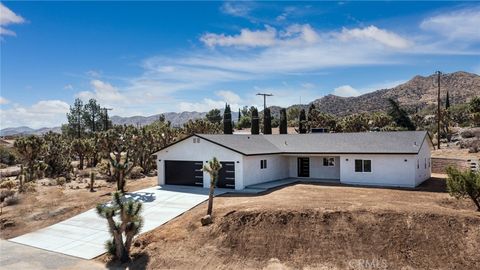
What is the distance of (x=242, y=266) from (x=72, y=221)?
42.2 feet

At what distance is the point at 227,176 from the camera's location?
2945 cm

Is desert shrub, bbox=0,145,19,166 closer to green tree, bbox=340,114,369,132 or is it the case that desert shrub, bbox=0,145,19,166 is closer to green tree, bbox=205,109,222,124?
green tree, bbox=340,114,369,132

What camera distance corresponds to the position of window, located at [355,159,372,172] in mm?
29109

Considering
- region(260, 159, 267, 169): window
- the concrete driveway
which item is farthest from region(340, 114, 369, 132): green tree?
the concrete driveway

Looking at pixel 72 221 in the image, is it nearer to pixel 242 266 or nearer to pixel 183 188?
pixel 183 188

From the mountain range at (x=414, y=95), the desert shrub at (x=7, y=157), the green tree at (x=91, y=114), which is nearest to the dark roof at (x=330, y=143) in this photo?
the desert shrub at (x=7, y=157)

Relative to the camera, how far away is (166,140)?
4769cm

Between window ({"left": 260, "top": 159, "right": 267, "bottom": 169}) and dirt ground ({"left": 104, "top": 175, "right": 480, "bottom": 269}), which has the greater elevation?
window ({"left": 260, "top": 159, "right": 267, "bottom": 169})

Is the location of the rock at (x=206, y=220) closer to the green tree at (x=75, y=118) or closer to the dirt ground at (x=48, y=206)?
the dirt ground at (x=48, y=206)

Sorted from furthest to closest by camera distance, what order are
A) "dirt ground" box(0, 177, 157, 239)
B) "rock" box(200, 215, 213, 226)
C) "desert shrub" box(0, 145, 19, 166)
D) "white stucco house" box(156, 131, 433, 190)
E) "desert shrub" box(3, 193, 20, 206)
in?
"desert shrub" box(0, 145, 19, 166), "desert shrub" box(3, 193, 20, 206), "white stucco house" box(156, 131, 433, 190), "dirt ground" box(0, 177, 157, 239), "rock" box(200, 215, 213, 226)

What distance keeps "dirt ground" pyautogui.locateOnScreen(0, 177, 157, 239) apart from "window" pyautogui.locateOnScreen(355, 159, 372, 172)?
16.8 metres

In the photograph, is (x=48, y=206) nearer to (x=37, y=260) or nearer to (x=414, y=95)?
(x=37, y=260)

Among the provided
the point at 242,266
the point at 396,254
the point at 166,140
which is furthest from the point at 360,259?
the point at 166,140

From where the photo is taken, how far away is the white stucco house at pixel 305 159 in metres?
28.2
